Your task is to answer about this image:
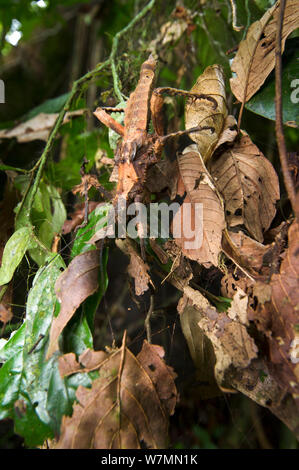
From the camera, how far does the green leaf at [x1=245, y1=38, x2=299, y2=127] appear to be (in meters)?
0.81

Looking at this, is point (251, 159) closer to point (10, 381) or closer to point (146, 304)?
point (146, 304)

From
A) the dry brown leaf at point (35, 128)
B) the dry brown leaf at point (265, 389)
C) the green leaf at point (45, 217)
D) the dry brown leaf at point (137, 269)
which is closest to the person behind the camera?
the dry brown leaf at point (265, 389)

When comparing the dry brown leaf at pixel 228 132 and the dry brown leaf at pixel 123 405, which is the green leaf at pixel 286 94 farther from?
the dry brown leaf at pixel 123 405

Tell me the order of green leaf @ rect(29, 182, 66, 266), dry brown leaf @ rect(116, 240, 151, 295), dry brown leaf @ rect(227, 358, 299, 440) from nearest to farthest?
dry brown leaf @ rect(227, 358, 299, 440)
dry brown leaf @ rect(116, 240, 151, 295)
green leaf @ rect(29, 182, 66, 266)

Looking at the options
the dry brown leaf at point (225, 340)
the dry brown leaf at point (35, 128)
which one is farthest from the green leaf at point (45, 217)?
the dry brown leaf at point (225, 340)

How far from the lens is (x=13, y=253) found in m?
0.85

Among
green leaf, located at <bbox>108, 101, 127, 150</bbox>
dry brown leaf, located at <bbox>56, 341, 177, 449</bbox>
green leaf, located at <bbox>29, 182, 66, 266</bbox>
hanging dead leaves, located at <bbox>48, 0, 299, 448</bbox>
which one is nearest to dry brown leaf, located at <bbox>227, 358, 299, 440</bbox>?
hanging dead leaves, located at <bbox>48, 0, 299, 448</bbox>

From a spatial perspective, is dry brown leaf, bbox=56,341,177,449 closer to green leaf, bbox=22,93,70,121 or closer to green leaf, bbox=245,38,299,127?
green leaf, bbox=245,38,299,127

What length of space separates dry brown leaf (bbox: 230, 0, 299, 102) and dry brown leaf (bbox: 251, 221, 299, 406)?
384mm

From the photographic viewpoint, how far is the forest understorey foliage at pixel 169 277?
2.11 ft

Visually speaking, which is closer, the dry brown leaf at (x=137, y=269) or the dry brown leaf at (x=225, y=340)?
the dry brown leaf at (x=225, y=340)

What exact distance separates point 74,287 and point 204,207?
0.32 metres

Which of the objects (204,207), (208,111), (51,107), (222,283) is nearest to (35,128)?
(51,107)

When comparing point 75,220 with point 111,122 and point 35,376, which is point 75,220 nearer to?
point 111,122
